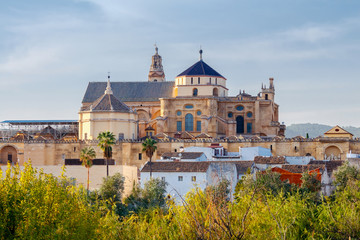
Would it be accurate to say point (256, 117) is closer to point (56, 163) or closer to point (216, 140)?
point (216, 140)

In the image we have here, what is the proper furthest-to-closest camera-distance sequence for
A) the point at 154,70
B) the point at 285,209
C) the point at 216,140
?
the point at 154,70, the point at 216,140, the point at 285,209

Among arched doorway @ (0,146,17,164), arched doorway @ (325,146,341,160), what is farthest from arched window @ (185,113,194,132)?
arched doorway @ (0,146,17,164)

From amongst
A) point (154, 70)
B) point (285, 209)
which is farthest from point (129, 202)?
point (154, 70)

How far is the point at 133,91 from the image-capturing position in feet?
279

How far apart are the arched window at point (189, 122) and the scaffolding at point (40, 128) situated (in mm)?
13229

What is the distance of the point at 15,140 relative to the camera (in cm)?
7319

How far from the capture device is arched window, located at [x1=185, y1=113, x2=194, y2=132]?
79062 millimetres

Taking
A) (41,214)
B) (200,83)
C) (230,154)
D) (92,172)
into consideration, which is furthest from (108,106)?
(41,214)

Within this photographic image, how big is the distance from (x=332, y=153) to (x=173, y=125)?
741 inches

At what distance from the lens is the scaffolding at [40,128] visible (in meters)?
82.6

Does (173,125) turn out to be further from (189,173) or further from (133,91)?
(189,173)

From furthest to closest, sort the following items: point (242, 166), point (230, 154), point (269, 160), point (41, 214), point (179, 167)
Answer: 1. point (230, 154)
2. point (269, 160)
3. point (242, 166)
4. point (179, 167)
5. point (41, 214)

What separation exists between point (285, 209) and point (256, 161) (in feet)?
94.3

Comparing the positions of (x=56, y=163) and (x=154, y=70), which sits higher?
(x=154, y=70)
